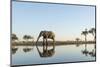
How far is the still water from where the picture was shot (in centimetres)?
260

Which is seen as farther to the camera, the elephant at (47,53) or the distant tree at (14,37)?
the elephant at (47,53)

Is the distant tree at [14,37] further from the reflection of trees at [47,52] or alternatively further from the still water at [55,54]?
the reflection of trees at [47,52]

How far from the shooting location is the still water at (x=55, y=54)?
260cm

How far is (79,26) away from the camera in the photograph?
2.88m

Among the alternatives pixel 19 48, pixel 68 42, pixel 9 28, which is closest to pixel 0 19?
pixel 9 28

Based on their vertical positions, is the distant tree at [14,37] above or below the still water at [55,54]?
above

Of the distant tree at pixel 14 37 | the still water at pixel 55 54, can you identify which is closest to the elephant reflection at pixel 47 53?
the still water at pixel 55 54

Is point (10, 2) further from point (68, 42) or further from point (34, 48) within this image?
point (68, 42)

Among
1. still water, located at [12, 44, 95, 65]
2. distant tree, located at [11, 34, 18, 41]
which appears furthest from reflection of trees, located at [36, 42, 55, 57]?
distant tree, located at [11, 34, 18, 41]

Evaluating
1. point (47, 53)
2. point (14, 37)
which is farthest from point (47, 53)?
point (14, 37)

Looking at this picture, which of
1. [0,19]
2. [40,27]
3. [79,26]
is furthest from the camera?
[79,26]

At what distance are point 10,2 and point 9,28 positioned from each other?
269mm

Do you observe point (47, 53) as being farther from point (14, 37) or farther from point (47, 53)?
point (14, 37)

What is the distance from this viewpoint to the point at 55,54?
2.76 meters
